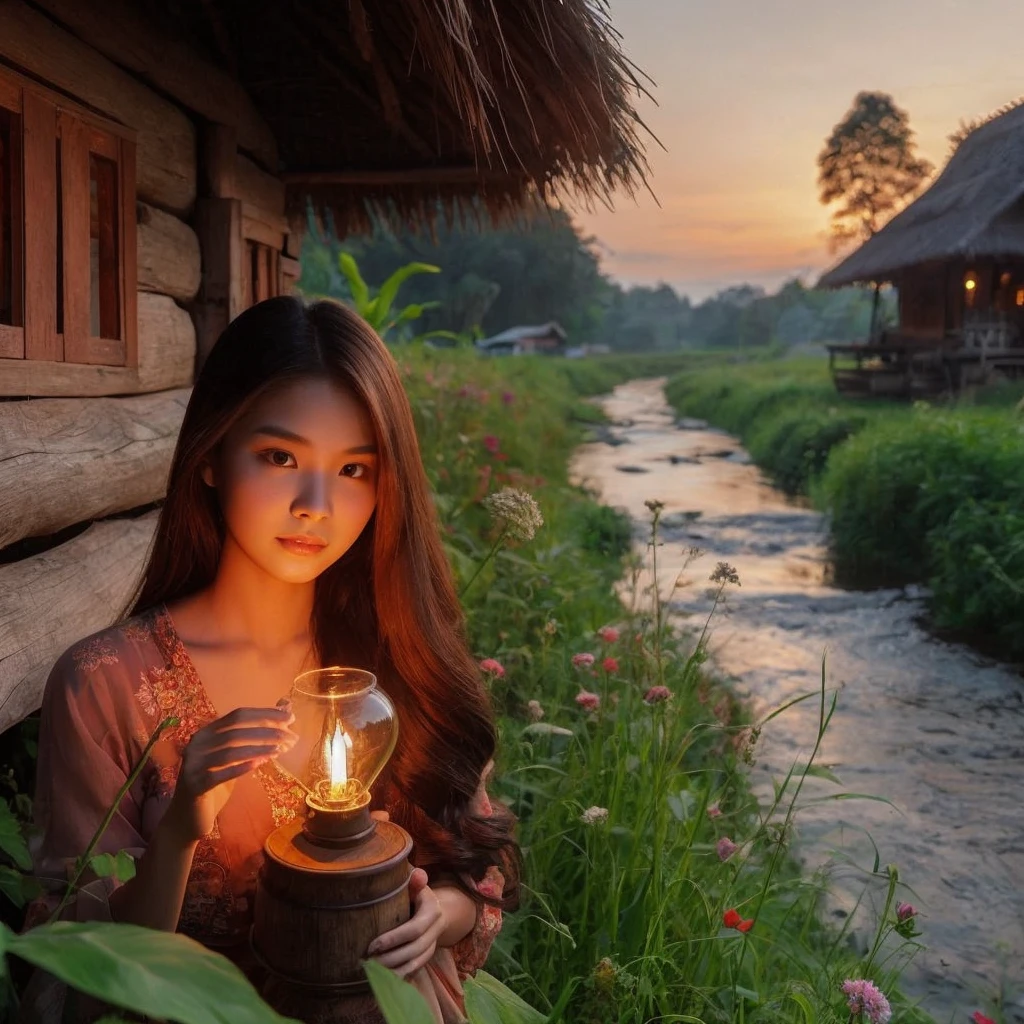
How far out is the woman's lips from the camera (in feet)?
5.09

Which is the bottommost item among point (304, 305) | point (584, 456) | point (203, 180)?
point (584, 456)

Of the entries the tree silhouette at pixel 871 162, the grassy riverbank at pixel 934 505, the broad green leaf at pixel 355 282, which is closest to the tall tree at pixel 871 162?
the tree silhouette at pixel 871 162

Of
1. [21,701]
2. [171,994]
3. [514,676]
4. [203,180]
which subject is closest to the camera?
[171,994]

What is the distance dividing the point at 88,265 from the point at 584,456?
1367cm

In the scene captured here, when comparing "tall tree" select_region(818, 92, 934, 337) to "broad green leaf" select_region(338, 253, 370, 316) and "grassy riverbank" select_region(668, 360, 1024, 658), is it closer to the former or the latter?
"grassy riverbank" select_region(668, 360, 1024, 658)

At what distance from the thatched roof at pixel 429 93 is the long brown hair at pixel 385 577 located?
1004 millimetres

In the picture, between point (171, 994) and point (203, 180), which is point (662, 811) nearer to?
point (171, 994)

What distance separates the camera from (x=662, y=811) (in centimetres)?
224

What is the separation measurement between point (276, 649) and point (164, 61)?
225 centimetres

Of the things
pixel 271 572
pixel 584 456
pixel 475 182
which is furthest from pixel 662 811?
pixel 584 456

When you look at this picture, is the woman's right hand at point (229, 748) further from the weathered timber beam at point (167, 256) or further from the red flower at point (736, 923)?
the weathered timber beam at point (167, 256)

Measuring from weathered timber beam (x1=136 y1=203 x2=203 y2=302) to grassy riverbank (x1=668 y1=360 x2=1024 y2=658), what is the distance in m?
4.93

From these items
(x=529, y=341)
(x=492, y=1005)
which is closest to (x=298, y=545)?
(x=492, y=1005)

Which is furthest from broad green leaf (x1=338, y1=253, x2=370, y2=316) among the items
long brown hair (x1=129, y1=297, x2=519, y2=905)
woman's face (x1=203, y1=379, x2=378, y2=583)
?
woman's face (x1=203, y1=379, x2=378, y2=583)
